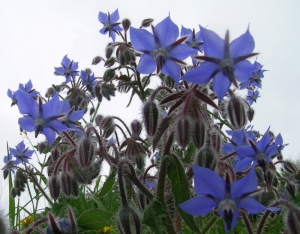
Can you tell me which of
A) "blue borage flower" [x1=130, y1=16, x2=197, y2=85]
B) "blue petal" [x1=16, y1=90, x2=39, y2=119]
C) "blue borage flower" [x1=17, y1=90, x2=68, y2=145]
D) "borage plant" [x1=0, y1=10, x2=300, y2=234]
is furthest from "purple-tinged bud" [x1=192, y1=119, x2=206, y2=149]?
"blue petal" [x1=16, y1=90, x2=39, y2=119]

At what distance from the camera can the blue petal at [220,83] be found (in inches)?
41.1

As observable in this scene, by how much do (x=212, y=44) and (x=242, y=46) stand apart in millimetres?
88

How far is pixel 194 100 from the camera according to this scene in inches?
41.1

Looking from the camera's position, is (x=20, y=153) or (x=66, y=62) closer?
(x=20, y=153)

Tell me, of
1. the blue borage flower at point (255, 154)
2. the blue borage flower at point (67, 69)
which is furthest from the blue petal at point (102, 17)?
the blue borage flower at point (255, 154)

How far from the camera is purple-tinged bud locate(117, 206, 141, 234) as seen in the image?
1062 millimetres

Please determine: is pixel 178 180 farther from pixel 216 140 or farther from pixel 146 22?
pixel 146 22

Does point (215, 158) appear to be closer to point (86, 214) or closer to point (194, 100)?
point (194, 100)

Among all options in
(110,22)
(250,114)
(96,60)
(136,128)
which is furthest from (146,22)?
(136,128)

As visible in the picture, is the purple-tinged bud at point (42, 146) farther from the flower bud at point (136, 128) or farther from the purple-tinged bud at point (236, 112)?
the purple-tinged bud at point (236, 112)

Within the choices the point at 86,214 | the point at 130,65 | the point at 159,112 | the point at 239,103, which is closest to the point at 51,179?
the point at 86,214

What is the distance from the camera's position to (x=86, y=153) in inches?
47.5

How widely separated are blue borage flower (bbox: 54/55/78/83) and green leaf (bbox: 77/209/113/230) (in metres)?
1.68

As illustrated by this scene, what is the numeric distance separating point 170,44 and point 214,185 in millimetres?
447
